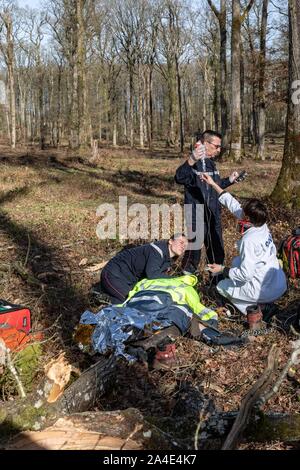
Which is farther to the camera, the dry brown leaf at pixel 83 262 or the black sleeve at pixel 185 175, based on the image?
the dry brown leaf at pixel 83 262

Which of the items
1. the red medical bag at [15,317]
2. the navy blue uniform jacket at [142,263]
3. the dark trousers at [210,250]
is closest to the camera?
the red medical bag at [15,317]

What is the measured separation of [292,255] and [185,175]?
1882 mm

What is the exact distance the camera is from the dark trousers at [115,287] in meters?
5.71

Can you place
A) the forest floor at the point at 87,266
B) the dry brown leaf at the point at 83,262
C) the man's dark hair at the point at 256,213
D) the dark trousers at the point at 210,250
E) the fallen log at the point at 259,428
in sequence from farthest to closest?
the dry brown leaf at the point at 83,262 < the dark trousers at the point at 210,250 < the man's dark hair at the point at 256,213 < the forest floor at the point at 87,266 < the fallen log at the point at 259,428

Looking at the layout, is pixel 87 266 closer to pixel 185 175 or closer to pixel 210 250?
pixel 210 250

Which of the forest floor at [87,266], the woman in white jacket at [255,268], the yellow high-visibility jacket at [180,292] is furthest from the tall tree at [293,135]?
the yellow high-visibility jacket at [180,292]

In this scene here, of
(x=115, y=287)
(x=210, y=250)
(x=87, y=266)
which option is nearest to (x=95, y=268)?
(x=87, y=266)

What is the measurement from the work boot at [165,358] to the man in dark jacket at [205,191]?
7.90 feet

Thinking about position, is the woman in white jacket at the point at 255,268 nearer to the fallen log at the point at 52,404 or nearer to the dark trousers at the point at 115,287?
the dark trousers at the point at 115,287

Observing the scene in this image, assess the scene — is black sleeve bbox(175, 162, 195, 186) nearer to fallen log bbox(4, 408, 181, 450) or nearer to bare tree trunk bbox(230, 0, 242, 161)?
fallen log bbox(4, 408, 181, 450)

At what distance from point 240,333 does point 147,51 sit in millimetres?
41224

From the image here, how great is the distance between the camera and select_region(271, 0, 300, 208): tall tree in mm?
9664

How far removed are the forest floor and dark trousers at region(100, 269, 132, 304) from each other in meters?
0.45
